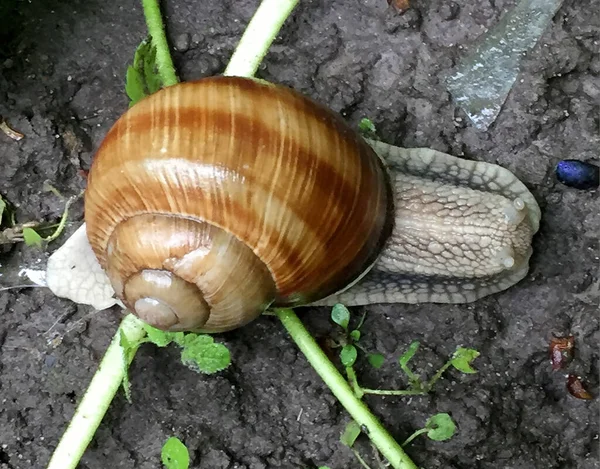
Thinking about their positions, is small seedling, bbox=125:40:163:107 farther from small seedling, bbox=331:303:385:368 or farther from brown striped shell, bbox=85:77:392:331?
small seedling, bbox=331:303:385:368

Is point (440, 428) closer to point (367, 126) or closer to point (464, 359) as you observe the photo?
point (464, 359)

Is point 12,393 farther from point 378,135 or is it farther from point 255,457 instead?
point 378,135

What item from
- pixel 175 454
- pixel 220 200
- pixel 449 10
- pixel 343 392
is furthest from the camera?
pixel 449 10

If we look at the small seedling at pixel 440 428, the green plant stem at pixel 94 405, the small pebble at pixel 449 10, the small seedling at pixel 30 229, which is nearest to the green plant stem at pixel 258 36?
the small pebble at pixel 449 10

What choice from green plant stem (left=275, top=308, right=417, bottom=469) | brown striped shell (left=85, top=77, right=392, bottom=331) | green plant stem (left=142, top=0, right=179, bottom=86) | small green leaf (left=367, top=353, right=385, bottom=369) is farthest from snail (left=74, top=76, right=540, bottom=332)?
green plant stem (left=142, top=0, right=179, bottom=86)

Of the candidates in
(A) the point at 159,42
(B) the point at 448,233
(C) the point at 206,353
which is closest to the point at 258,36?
(A) the point at 159,42

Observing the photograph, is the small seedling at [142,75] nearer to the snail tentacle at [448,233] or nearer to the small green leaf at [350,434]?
the snail tentacle at [448,233]
